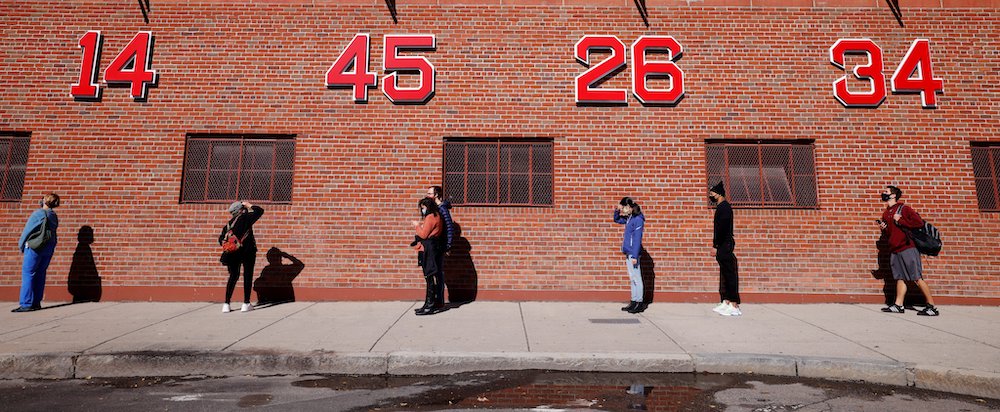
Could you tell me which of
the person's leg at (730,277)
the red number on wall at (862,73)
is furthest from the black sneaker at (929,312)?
the red number on wall at (862,73)

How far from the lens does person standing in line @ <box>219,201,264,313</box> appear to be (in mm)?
6348

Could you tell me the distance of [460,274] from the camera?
7.32 meters

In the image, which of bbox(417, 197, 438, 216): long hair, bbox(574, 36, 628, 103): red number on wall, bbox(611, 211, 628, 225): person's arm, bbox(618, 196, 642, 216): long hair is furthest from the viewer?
bbox(574, 36, 628, 103): red number on wall

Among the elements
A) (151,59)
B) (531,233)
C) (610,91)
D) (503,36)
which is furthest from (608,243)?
(151,59)

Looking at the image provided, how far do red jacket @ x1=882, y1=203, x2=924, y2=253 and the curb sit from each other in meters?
3.35

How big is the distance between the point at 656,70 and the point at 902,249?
13.8ft

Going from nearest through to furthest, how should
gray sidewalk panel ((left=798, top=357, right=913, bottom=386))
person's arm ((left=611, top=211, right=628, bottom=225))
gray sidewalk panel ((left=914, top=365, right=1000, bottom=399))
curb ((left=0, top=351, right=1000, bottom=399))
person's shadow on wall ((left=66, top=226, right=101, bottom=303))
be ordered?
gray sidewalk panel ((left=914, top=365, right=1000, bottom=399)) → gray sidewalk panel ((left=798, top=357, right=913, bottom=386)) → curb ((left=0, top=351, right=1000, bottom=399)) → person's arm ((left=611, top=211, right=628, bottom=225)) → person's shadow on wall ((left=66, top=226, right=101, bottom=303))

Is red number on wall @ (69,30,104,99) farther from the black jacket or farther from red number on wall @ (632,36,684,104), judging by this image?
red number on wall @ (632,36,684,104)

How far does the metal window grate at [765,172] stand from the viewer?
7480mm

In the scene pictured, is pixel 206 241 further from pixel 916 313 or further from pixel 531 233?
pixel 916 313

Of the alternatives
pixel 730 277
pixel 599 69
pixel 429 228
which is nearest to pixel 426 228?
pixel 429 228

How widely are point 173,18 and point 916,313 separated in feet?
39.4

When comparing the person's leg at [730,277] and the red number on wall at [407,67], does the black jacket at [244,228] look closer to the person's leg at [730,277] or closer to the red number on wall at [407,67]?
the red number on wall at [407,67]

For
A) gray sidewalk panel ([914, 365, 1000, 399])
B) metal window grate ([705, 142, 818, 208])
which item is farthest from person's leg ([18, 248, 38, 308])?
gray sidewalk panel ([914, 365, 1000, 399])
